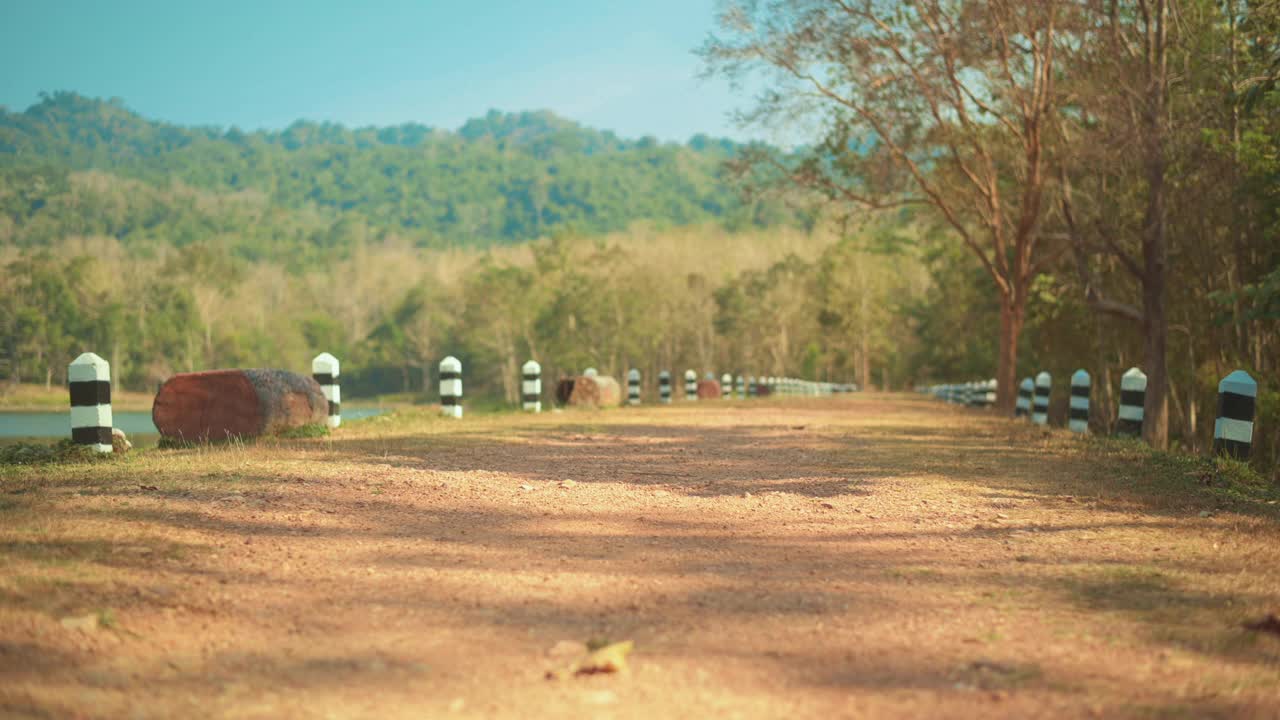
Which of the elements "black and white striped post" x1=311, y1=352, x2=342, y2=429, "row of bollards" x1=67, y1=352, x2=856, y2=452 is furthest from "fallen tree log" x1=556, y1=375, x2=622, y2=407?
"black and white striped post" x1=311, y1=352, x2=342, y2=429

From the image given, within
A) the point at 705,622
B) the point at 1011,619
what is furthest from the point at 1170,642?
the point at 705,622

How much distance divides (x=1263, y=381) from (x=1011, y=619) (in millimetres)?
16857

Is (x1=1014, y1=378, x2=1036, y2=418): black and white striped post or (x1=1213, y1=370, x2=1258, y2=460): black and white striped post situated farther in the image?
(x1=1014, y1=378, x2=1036, y2=418): black and white striped post

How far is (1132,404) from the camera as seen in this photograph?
12148 millimetres

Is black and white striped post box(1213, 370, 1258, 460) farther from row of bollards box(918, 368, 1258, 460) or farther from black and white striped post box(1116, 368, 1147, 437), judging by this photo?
black and white striped post box(1116, 368, 1147, 437)

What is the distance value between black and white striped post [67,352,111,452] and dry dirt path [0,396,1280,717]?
1264 millimetres

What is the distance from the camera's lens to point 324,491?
20.8ft

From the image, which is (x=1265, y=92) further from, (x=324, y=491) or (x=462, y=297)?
(x=462, y=297)

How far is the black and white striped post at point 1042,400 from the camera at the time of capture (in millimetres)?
16169

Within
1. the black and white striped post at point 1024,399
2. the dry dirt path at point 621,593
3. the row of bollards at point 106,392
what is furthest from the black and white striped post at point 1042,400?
the dry dirt path at point 621,593

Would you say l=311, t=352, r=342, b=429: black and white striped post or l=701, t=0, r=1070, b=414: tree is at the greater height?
l=701, t=0, r=1070, b=414: tree

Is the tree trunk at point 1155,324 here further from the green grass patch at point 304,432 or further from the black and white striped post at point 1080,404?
the green grass patch at point 304,432

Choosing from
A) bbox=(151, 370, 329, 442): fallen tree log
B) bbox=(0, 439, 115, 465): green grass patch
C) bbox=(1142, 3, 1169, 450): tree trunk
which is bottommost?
bbox=(0, 439, 115, 465): green grass patch

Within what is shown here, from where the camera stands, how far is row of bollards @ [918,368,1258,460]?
8.32m
